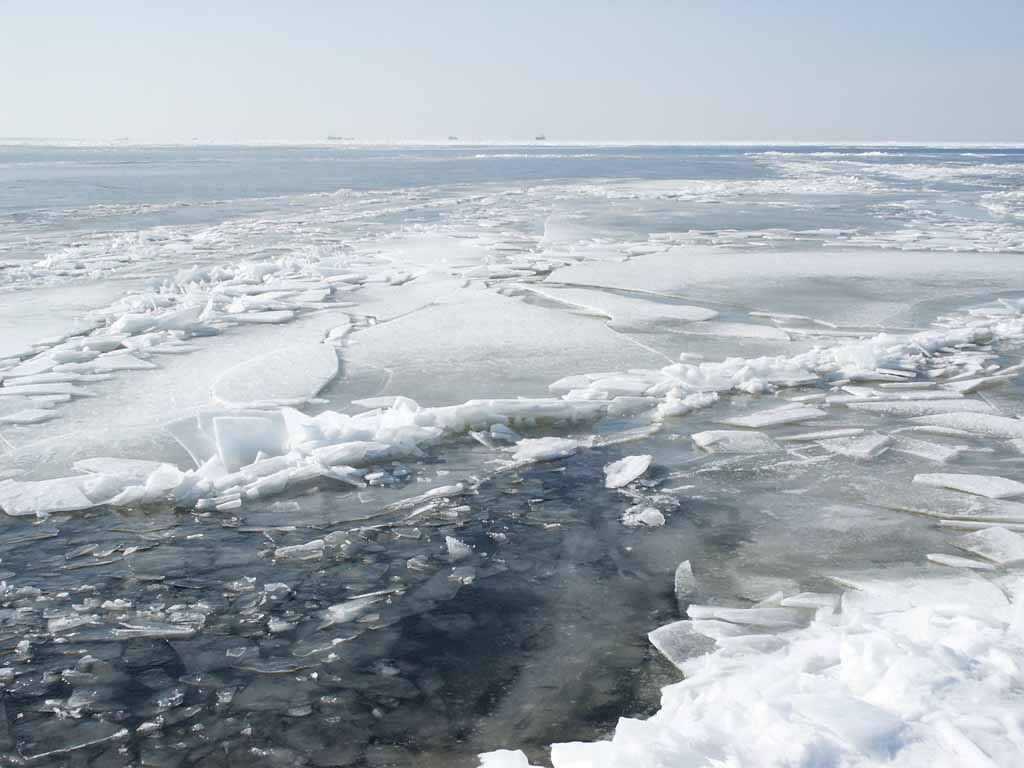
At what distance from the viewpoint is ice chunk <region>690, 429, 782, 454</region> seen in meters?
4.39

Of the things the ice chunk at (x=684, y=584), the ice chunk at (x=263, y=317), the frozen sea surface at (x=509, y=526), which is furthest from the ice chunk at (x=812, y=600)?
the ice chunk at (x=263, y=317)

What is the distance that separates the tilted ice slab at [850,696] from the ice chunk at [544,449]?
177 centimetres

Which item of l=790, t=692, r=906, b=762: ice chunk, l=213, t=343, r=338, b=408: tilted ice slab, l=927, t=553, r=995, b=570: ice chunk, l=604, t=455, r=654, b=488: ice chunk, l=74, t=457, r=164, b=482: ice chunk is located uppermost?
l=790, t=692, r=906, b=762: ice chunk

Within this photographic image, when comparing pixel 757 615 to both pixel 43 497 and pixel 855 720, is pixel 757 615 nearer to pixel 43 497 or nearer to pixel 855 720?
pixel 855 720

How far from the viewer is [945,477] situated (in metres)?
3.93

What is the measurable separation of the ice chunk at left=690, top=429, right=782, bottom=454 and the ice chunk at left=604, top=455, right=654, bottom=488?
0.37m

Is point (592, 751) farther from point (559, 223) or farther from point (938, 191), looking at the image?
point (938, 191)

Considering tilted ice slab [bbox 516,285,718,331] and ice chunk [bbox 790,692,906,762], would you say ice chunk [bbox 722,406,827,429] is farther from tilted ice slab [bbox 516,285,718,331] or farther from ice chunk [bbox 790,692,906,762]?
ice chunk [bbox 790,692,906,762]

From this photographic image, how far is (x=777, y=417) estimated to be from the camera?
4.86 meters

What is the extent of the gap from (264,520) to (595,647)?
1.64 metres

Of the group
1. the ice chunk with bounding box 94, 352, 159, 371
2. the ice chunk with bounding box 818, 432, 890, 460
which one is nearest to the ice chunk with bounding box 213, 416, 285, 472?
the ice chunk with bounding box 94, 352, 159, 371

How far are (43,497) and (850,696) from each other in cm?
332

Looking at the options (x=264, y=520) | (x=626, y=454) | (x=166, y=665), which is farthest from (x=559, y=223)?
(x=166, y=665)

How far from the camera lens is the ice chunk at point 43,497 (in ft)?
12.1
